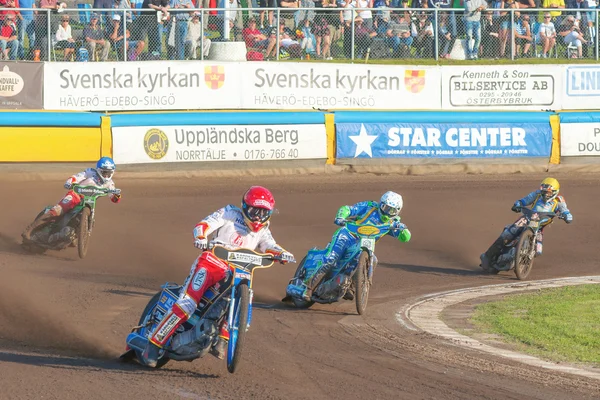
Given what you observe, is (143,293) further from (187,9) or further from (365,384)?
(187,9)

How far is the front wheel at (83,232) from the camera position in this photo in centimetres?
1575

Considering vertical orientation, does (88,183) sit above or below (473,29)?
below

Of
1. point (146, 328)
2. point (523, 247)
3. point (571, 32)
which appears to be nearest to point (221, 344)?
point (146, 328)

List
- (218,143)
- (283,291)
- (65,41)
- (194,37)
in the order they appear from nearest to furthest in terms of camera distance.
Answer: (283,291) < (218,143) < (65,41) < (194,37)

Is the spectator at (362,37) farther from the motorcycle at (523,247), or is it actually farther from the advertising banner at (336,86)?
the motorcycle at (523,247)

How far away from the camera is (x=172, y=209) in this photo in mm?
20016

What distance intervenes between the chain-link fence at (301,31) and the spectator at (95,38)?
0.9 inches

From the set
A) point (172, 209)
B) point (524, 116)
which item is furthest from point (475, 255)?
point (524, 116)

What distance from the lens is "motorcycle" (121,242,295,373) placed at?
337 inches

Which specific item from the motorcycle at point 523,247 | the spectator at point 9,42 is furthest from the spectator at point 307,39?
the motorcycle at point 523,247

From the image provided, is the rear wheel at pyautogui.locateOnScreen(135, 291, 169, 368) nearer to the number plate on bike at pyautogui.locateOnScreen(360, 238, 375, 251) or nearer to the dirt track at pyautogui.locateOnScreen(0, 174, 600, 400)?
the dirt track at pyautogui.locateOnScreen(0, 174, 600, 400)

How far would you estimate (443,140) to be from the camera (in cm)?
2430

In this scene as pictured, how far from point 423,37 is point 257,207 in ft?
58.1

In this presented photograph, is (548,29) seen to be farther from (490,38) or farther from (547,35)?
(490,38)
